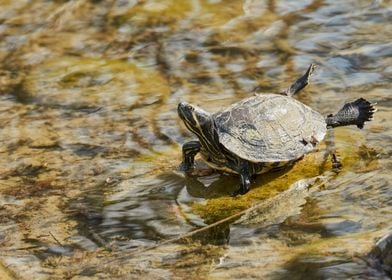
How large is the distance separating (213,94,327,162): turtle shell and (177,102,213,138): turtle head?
81mm

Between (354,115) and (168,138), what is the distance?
1683 millimetres

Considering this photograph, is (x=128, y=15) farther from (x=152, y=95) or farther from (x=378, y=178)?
(x=378, y=178)

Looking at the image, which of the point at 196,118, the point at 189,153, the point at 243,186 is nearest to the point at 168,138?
the point at 189,153

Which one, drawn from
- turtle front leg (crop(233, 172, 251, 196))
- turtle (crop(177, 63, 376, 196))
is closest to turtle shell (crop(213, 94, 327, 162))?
turtle (crop(177, 63, 376, 196))

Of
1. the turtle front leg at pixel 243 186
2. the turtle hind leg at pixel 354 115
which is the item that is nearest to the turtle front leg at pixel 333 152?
the turtle hind leg at pixel 354 115

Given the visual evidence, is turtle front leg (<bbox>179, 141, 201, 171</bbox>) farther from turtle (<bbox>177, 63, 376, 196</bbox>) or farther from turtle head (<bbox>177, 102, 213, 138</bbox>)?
turtle head (<bbox>177, 102, 213, 138</bbox>)

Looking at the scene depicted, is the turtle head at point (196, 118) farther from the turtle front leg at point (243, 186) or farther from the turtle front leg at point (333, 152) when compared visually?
the turtle front leg at point (333, 152)

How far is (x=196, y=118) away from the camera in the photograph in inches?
234

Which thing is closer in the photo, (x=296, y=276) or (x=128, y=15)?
(x=296, y=276)

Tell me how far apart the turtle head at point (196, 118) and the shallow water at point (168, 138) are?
44cm

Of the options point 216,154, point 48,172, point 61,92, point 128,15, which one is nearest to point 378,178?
point 216,154

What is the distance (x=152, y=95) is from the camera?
8047 millimetres

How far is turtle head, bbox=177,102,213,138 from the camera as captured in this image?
5.95 metres

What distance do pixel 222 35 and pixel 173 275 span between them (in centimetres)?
541
